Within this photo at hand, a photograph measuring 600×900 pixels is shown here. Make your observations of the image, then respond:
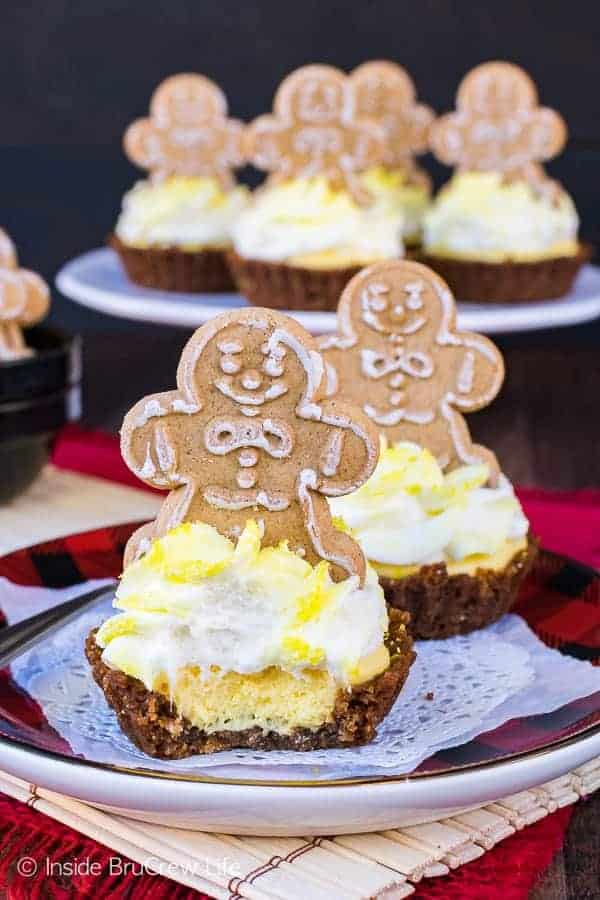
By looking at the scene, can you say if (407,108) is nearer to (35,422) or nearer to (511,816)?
(35,422)

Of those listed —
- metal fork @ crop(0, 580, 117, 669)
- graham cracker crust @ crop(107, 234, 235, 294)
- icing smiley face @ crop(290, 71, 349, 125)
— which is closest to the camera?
metal fork @ crop(0, 580, 117, 669)

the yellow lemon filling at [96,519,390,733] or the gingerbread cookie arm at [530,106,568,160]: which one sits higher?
the gingerbread cookie arm at [530,106,568,160]

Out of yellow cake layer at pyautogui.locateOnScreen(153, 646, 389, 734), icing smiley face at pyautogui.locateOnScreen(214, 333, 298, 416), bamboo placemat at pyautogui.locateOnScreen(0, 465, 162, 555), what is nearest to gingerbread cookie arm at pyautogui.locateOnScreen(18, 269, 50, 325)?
bamboo placemat at pyautogui.locateOnScreen(0, 465, 162, 555)

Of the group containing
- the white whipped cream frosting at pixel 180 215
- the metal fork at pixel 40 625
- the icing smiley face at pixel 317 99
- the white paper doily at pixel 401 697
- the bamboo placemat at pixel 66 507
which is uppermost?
the icing smiley face at pixel 317 99

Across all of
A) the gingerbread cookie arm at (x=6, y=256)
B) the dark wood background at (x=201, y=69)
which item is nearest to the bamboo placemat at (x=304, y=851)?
the gingerbread cookie arm at (x=6, y=256)

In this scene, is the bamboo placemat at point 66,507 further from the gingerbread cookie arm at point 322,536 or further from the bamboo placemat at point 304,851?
the bamboo placemat at point 304,851

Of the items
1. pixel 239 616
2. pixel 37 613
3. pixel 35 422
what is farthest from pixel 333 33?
pixel 239 616

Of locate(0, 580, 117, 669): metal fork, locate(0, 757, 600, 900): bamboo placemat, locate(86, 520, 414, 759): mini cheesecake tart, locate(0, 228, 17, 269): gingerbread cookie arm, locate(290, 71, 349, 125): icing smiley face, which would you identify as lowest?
locate(0, 757, 600, 900): bamboo placemat

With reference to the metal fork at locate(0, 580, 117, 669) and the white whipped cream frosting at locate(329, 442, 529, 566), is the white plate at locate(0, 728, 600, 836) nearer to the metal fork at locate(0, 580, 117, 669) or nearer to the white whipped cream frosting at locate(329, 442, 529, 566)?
the metal fork at locate(0, 580, 117, 669)
